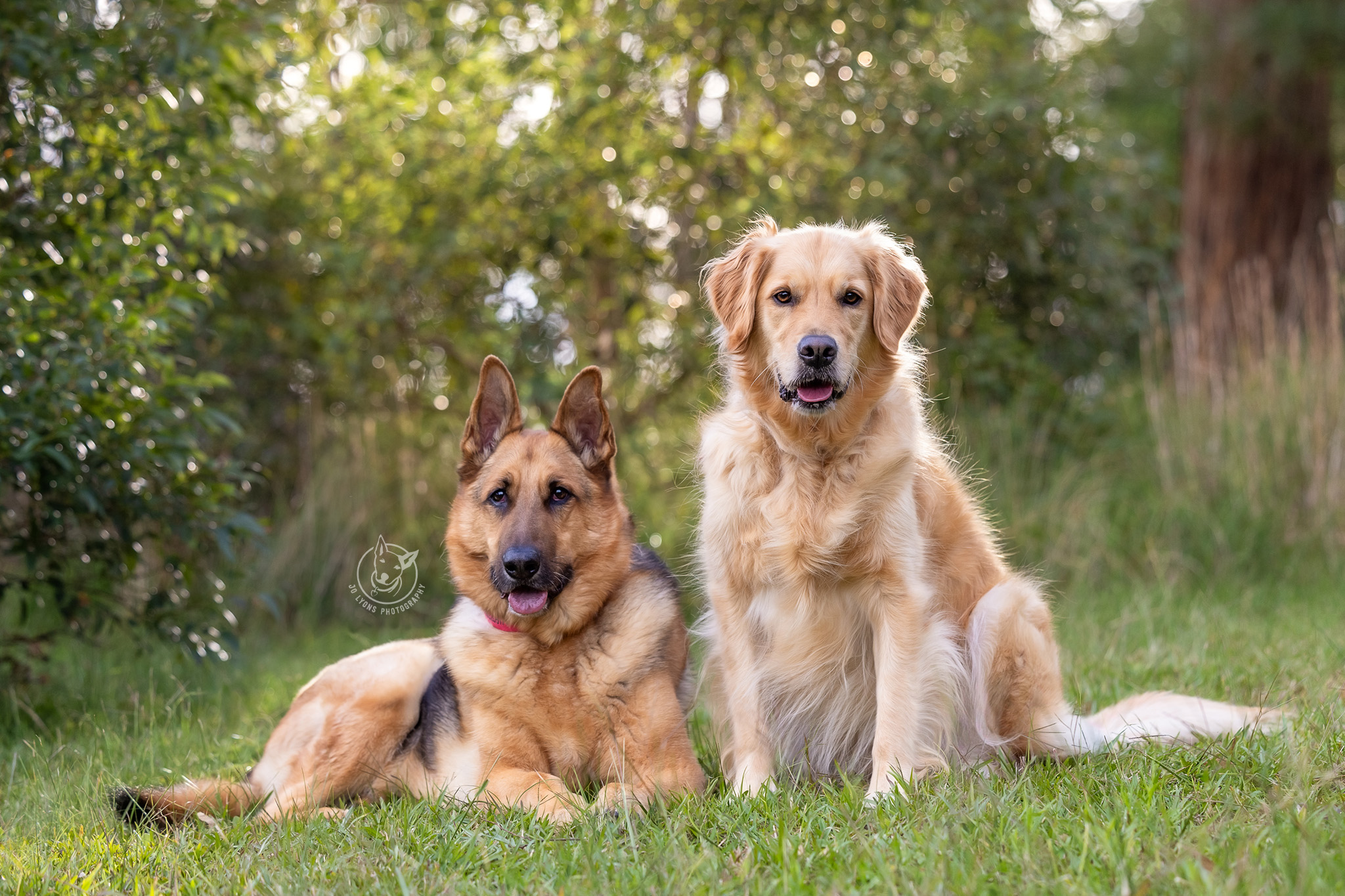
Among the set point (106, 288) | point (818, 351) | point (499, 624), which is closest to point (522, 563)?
point (499, 624)

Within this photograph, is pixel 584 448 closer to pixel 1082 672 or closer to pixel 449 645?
pixel 449 645

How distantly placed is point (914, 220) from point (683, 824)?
20.1 feet

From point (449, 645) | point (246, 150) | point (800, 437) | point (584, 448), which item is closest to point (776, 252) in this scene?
point (800, 437)

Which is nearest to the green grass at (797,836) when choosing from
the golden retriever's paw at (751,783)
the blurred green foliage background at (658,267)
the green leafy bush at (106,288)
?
the golden retriever's paw at (751,783)

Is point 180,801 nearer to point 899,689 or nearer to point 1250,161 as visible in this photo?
point 899,689

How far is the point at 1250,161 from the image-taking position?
11461 millimetres

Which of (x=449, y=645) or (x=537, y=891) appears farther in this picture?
(x=449, y=645)

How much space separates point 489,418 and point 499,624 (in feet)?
2.55

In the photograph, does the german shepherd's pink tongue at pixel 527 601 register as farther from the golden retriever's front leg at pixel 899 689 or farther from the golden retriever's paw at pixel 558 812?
the golden retriever's front leg at pixel 899 689

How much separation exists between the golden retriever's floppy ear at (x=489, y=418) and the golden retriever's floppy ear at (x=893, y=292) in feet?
4.49

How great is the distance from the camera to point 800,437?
374cm

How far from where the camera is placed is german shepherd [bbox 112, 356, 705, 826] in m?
3.82

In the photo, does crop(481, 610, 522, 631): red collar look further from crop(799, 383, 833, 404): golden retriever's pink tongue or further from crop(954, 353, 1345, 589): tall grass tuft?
crop(954, 353, 1345, 589): tall grass tuft

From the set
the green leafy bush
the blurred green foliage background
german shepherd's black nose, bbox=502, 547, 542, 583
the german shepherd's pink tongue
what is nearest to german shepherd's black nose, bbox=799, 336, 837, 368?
german shepherd's black nose, bbox=502, 547, 542, 583
